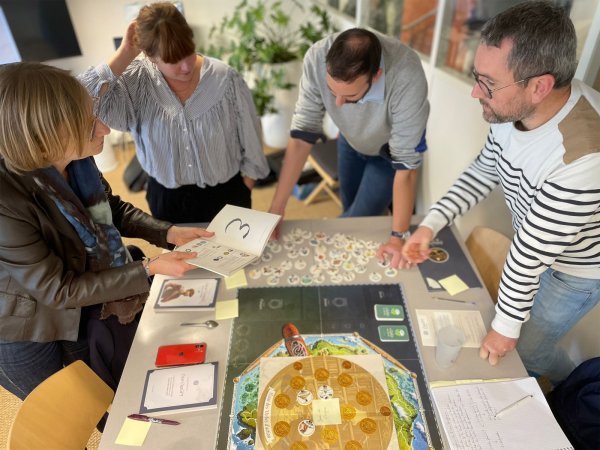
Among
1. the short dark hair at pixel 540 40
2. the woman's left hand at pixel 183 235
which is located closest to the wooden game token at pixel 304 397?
the woman's left hand at pixel 183 235

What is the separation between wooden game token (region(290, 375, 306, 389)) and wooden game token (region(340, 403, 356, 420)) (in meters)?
0.11

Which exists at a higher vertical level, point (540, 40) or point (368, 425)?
point (540, 40)

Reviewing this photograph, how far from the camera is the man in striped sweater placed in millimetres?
948

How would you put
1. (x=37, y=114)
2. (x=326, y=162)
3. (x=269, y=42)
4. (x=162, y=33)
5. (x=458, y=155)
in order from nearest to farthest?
1. (x=37, y=114)
2. (x=162, y=33)
3. (x=458, y=155)
4. (x=326, y=162)
5. (x=269, y=42)

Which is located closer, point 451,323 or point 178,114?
point 451,323

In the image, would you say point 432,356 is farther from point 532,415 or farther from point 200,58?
point 200,58

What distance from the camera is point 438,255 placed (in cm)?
149

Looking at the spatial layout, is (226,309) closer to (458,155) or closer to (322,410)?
(322,410)

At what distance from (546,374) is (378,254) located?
742 millimetres

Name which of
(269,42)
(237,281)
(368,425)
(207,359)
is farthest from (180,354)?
(269,42)

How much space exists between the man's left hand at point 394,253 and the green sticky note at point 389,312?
19 cm

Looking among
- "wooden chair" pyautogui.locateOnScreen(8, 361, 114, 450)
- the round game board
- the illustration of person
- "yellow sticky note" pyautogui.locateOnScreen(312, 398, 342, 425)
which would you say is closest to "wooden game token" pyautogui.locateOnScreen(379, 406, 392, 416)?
the round game board

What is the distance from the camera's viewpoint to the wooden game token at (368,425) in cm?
97

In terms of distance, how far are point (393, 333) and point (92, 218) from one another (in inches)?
38.2
